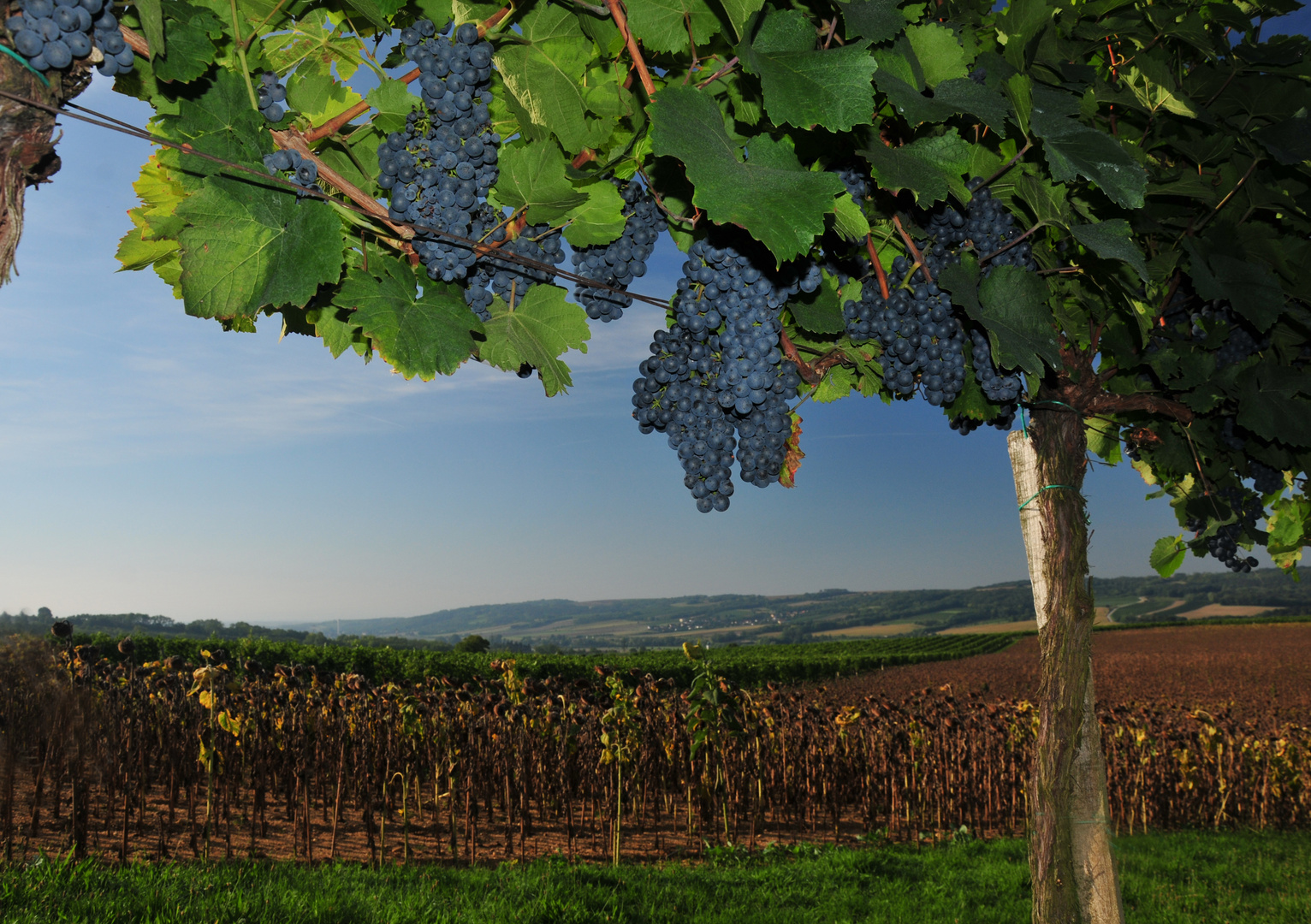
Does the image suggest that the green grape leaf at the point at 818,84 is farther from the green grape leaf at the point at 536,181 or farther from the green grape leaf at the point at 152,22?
the green grape leaf at the point at 152,22

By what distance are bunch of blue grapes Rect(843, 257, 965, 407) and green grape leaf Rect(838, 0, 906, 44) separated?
94 cm

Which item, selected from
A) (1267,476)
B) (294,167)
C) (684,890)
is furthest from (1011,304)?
(684,890)

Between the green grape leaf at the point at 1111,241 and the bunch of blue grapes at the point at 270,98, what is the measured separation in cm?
182

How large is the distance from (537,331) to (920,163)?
1.12 m

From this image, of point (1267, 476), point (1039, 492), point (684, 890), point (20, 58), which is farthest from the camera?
point (684, 890)

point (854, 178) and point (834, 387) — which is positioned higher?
point (854, 178)

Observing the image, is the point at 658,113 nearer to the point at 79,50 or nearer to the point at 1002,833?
the point at 79,50

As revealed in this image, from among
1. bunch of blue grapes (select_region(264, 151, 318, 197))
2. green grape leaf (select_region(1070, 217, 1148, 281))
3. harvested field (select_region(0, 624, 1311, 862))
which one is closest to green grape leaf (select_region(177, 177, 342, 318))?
bunch of blue grapes (select_region(264, 151, 318, 197))

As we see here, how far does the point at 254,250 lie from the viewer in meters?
1.70

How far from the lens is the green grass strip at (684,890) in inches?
198

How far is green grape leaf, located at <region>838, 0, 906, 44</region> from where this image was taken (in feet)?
4.45

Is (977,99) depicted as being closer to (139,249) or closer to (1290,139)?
(1290,139)

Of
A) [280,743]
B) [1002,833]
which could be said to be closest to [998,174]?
[280,743]

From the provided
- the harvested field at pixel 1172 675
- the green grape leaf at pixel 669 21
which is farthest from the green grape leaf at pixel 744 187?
the harvested field at pixel 1172 675
